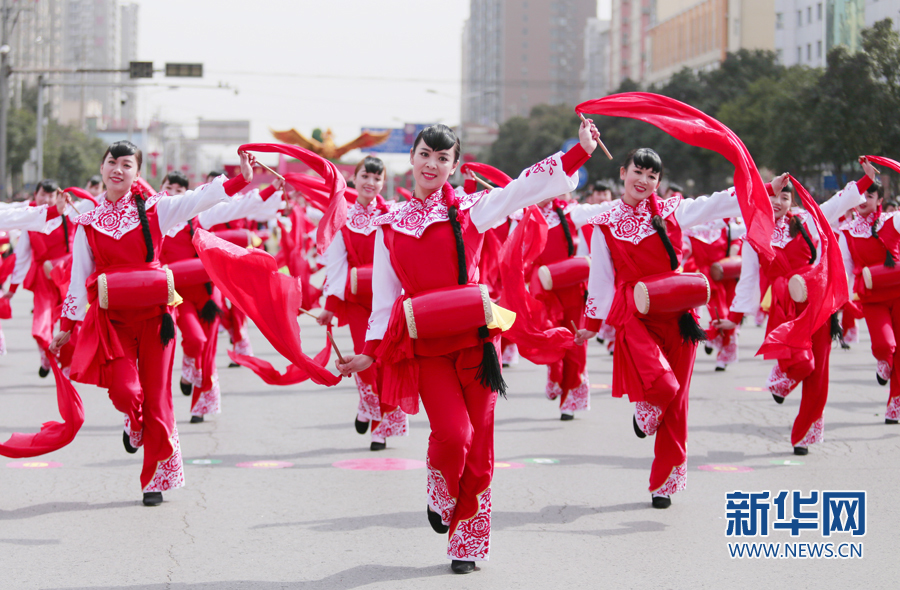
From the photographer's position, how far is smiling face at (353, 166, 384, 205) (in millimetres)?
7949

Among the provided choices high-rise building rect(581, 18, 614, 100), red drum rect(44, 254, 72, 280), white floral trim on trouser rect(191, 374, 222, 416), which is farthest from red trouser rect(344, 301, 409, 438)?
high-rise building rect(581, 18, 614, 100)

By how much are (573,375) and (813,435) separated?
2193mm

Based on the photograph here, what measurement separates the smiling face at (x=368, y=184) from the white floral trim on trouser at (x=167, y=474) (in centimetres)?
248

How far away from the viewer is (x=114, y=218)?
247 inches

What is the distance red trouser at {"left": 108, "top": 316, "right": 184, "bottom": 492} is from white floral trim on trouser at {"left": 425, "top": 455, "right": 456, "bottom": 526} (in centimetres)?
192

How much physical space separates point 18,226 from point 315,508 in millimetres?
3880

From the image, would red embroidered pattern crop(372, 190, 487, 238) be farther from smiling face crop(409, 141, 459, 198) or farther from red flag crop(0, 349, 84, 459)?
red flag crop(0, 349, 84, 459)

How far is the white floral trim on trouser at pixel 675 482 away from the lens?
6.25 m

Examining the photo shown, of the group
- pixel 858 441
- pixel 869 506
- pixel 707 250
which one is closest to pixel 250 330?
pixel 707 250

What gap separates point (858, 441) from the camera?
8336 mm

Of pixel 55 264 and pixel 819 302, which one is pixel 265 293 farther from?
pixel 55 264

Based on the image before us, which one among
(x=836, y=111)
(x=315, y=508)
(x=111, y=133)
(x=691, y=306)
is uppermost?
(x=111, y=133)

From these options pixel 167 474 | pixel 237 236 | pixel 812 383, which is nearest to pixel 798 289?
pixel 812 383

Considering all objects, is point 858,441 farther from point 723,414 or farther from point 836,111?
point 836,111
